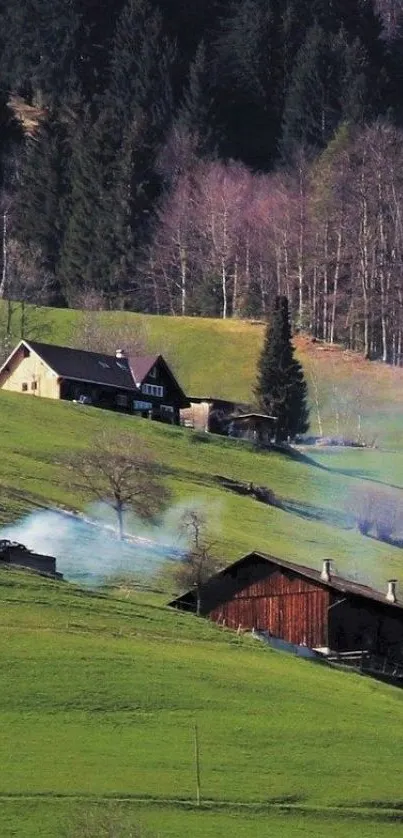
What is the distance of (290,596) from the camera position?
8288cm

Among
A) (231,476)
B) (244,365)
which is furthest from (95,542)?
(244,365)

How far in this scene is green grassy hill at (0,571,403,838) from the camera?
56.7 meters

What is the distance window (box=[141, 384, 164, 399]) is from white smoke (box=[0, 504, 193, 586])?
1421 inches

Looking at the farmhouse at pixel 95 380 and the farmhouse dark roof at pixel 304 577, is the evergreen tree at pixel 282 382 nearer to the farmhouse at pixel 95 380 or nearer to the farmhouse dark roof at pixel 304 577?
the farmhouse at pixel 95 380

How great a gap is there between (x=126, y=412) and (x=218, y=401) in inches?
356

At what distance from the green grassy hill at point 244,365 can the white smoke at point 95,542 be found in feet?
146

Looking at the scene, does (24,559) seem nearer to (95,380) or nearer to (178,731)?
(178,731)

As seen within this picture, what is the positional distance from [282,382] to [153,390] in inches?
459

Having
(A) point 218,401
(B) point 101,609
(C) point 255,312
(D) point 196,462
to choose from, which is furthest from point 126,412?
(B) point 101,609

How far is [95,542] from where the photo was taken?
96.5 m

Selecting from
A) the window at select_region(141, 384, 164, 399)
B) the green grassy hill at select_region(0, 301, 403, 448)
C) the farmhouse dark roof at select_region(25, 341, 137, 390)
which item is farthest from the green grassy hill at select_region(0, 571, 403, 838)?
the green grassy hill at select_region(0, 301, 403, 448)

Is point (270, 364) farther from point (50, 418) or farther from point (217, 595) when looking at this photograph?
point (217, 595)

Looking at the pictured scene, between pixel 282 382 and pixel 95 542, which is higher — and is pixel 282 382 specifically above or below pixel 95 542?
above

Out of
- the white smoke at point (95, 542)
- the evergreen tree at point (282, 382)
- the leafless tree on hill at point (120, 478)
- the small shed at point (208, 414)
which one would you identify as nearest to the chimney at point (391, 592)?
the white smoke at point (95, 542)
